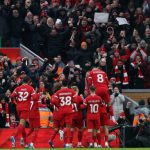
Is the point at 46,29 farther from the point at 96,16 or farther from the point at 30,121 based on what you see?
the point at 30,121

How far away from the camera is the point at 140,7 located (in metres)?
47.3

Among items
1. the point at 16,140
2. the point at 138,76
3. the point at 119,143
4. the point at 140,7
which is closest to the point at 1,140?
Result: the point at 16,140

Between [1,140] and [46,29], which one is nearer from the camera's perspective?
[1,140]

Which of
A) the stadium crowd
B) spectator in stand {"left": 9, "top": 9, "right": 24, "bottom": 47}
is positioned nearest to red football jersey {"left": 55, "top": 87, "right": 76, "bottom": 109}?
the stadium crowd

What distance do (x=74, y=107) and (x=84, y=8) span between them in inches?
321

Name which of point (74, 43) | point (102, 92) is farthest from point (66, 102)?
point (74, 43)

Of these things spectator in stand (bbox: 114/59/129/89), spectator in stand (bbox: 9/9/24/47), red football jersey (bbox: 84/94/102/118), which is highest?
spectator in stand (bbox: 9/9/24/47)

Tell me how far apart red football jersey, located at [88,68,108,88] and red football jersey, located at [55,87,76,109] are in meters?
0.68

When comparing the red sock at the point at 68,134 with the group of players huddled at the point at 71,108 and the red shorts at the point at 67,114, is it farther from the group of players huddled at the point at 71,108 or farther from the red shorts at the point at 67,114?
the red shorts at the point at 67,114

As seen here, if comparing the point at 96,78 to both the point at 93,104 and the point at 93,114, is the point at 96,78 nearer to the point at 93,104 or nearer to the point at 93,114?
the point at 93,104

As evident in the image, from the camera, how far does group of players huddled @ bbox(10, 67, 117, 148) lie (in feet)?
127

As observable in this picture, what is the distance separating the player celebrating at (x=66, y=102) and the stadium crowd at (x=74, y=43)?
2553mm

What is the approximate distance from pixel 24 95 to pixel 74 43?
6.71 metres

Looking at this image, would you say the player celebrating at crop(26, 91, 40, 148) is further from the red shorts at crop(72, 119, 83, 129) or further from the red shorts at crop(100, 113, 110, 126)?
the red shorts at crop(100, 113, 110, 126)
